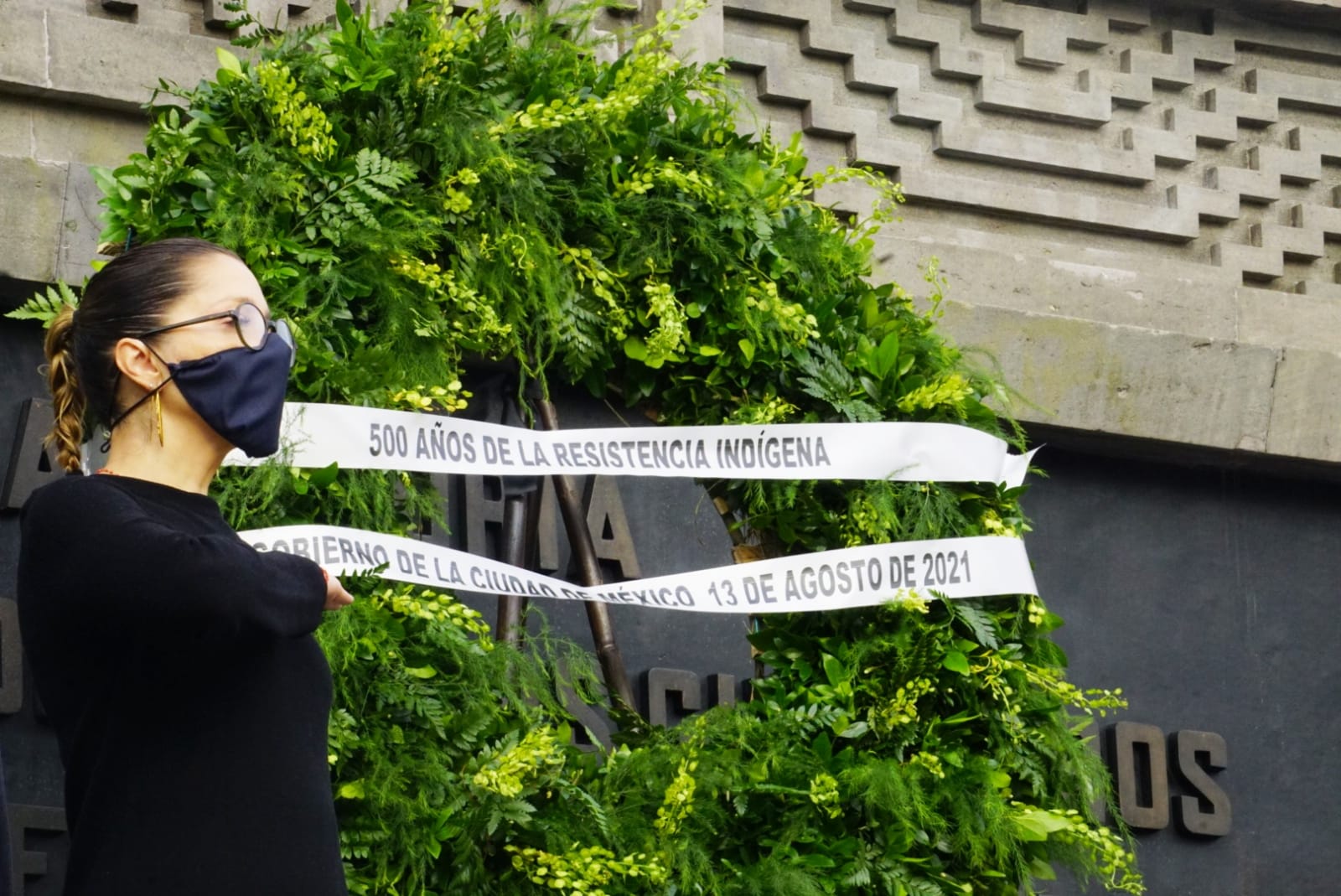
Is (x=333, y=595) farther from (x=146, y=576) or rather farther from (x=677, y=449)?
(x=677, y=449)

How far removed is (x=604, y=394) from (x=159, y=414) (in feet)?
6.01

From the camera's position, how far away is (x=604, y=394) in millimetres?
4152

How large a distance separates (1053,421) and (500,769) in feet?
10.2

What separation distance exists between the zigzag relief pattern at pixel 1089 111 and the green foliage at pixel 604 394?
170cm

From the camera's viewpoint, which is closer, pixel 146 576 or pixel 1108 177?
pixel 146 576

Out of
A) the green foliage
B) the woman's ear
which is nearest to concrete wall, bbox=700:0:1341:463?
the green foliage

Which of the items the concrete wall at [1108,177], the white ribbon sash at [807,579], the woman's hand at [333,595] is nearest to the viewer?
the woman's hand at [333,595]

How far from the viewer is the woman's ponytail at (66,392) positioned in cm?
252

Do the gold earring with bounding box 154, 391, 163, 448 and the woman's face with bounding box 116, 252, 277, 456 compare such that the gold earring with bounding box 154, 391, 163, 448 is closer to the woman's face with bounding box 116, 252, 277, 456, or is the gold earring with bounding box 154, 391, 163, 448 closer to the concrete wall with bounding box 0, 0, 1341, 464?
the woman's face with bounding box 116, 252, 277, 456

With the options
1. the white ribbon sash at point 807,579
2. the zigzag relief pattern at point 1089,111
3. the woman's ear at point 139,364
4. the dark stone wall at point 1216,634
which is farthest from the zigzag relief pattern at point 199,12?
the woman's ear at point 139,364

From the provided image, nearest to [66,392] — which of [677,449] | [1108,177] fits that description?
[677,449]

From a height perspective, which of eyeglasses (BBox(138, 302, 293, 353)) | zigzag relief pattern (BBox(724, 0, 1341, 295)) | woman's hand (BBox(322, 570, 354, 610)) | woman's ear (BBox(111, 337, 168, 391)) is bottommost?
woman's hand (BBox(322, 570, 354, 610))

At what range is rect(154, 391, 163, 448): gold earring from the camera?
2387 millimetres

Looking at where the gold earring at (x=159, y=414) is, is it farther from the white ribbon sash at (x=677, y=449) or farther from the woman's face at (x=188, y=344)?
the white ribbon sash at (x=677, y=449)
